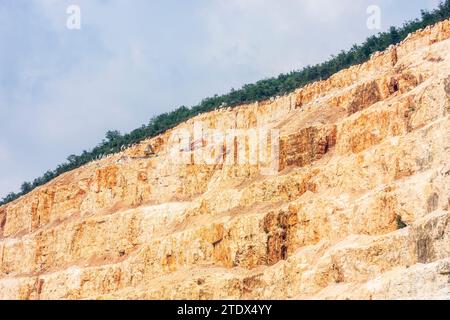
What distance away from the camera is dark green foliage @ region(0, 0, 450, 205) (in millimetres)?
93812

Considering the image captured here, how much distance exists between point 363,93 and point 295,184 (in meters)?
10.8

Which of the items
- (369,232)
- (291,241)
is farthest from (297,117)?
(369,232)

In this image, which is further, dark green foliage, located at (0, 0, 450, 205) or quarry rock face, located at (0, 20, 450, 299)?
dark green foliage, located at (0, 0, 450, 205)

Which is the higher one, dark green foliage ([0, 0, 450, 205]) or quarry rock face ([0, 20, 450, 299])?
dark green foliage ([0, 0, 450, 205])

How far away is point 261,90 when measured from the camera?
101438mm

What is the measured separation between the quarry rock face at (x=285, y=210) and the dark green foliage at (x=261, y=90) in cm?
883

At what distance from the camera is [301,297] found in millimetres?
54250

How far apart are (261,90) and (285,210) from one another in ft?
133

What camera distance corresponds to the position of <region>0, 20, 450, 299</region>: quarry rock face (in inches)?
2085

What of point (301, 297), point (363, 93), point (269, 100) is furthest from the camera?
point (269, 100)

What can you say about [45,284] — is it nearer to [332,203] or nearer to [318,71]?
[332,203]

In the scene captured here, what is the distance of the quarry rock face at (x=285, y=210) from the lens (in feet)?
174

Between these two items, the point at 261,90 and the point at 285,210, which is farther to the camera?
the point at 261,90

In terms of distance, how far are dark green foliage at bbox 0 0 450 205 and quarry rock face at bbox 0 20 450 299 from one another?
8835mm
